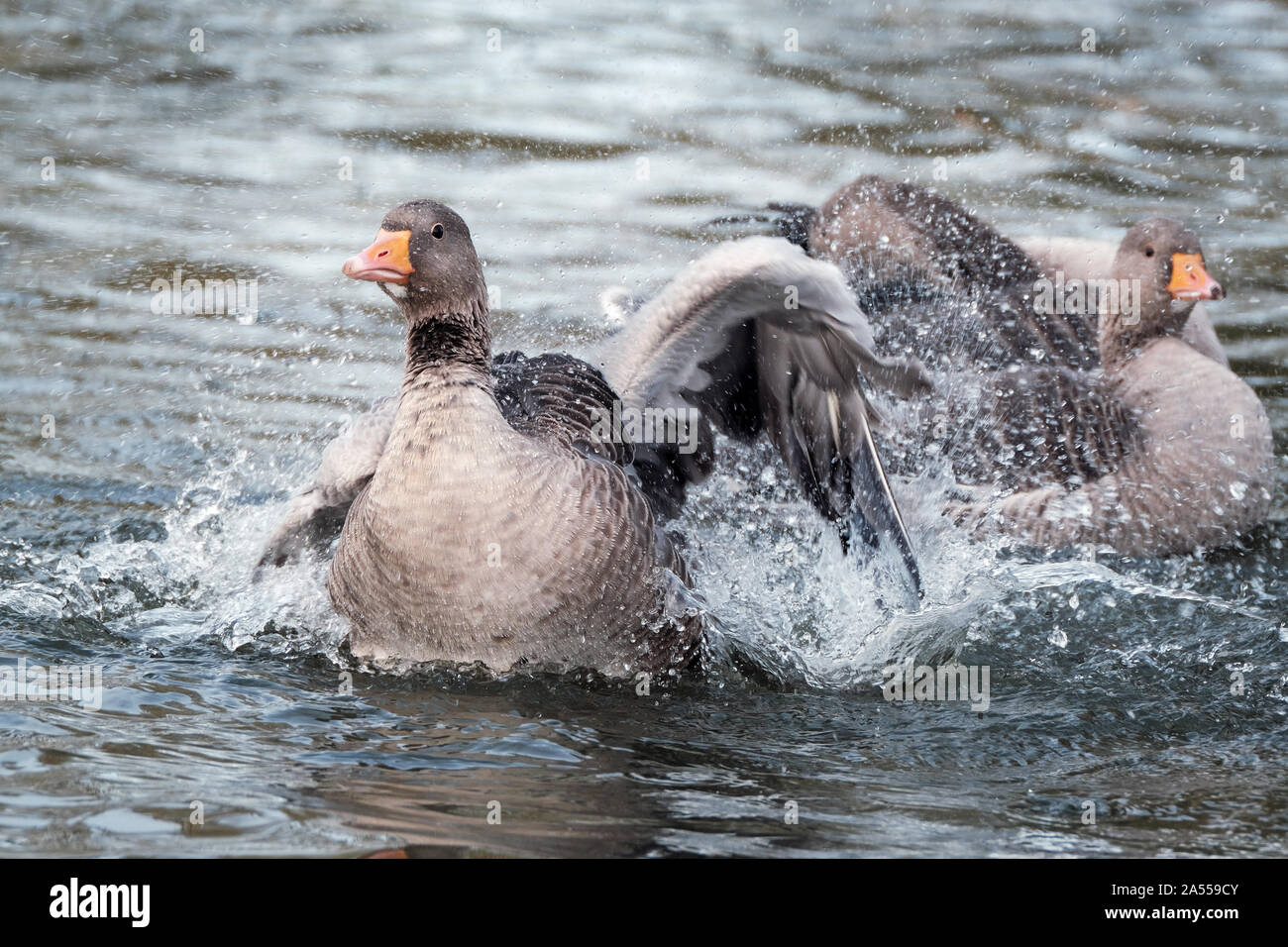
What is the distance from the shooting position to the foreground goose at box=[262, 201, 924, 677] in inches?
197

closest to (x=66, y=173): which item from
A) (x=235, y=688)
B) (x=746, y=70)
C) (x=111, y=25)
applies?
(x=111, y=25)

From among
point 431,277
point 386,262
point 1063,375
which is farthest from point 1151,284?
point 386,262

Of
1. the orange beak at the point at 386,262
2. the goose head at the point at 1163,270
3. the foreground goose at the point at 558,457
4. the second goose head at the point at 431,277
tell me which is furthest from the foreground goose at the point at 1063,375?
the orange beak at the point at 386,262

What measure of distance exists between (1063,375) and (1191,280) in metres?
0.80

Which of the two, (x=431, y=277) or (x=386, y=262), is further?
(x=431, y=277)

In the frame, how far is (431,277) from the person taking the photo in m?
5.24

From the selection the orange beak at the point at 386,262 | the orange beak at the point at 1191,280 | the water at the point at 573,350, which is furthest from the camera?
the orange beak at the point at 1191,280

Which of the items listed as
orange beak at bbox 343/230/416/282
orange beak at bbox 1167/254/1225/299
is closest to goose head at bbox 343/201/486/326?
orange beak at bbox 343/230/416/282

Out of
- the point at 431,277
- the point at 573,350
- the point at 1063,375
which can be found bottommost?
the point at 1063,375

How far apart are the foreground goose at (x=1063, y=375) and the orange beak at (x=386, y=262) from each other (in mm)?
2783

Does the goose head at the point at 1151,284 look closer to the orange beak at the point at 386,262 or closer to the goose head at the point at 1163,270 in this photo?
the goose head at the point at 1163,270

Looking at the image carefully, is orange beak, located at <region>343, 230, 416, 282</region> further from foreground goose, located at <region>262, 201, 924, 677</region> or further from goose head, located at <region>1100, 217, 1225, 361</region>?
goose head, located at <region>1100, 217, 1225, 361</region>

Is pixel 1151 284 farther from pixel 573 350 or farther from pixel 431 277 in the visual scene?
pixel 431 277

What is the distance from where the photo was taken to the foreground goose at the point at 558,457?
16.4 ft
